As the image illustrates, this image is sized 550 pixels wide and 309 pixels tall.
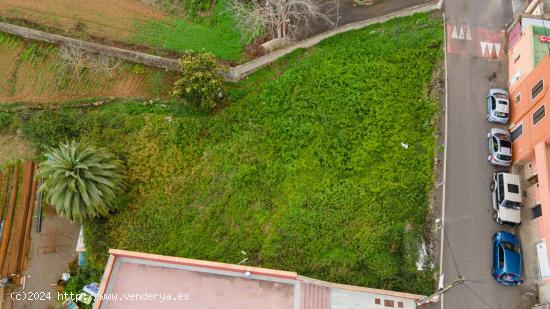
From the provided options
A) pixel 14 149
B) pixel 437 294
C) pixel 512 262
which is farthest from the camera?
pixel 14 149

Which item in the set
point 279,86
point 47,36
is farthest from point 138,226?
point 47,36

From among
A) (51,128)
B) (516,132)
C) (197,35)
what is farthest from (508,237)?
(51,128)

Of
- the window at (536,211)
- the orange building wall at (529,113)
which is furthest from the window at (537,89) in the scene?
the window at (536,211)

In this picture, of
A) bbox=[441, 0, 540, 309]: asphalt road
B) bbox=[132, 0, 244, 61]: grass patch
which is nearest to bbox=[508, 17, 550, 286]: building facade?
bbox=[441, 0, 540, 309]: asphalt road

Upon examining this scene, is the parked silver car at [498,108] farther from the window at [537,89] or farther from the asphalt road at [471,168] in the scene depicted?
the window at [537,89]

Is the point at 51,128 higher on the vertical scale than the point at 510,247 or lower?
higher

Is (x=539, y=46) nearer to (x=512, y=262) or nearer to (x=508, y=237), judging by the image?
(x=508, y=237)

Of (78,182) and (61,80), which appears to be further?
(61,80)

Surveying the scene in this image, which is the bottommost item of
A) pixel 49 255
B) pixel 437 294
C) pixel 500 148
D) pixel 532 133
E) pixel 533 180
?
pixel 437 294
